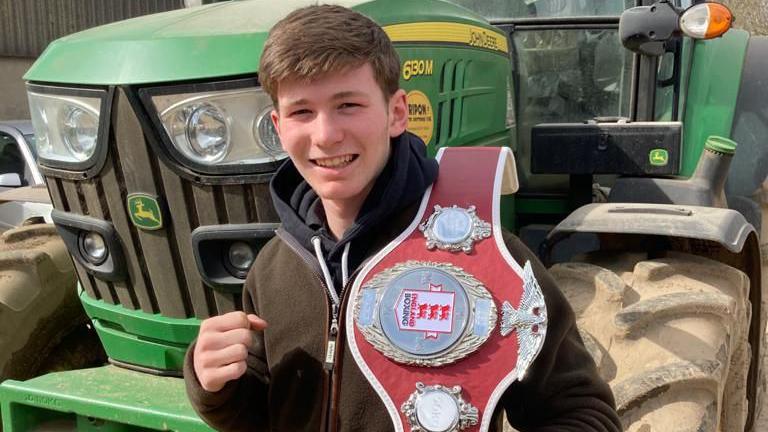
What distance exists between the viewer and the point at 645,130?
3.30m

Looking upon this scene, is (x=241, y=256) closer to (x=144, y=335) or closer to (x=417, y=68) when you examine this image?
(x=144, y=335)

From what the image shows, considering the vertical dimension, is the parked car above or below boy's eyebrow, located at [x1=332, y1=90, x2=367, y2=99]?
below

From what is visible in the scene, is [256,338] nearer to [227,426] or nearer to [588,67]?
[227,426]

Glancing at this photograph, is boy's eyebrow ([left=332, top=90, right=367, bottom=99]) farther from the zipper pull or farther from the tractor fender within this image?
the tractor fender

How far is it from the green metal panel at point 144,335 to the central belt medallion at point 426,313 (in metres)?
1.06

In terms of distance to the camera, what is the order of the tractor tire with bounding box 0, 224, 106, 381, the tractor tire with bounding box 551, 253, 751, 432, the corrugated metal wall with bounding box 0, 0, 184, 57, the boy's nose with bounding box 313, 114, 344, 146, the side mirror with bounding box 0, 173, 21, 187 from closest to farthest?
1. the boy's nose with bounding box 313, 114, 344, 146
2. the tractor tire with bounding box 551, 253, 751, 432
3. the tractor tire with bounding box 0, 224, 106, 381
4. the side mirror with bounding box 0, 173, 21, 187
5. the corrugated metal wall with bounding box 0, 0, 184, 57

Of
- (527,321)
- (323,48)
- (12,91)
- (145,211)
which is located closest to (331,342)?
(527,321)

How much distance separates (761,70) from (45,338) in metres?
3.09

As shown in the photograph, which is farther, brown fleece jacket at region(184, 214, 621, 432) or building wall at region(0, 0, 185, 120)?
building wall at region(0, 0, 185, 120)

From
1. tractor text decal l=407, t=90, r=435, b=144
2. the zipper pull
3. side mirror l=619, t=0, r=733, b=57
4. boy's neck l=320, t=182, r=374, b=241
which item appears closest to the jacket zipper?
the zipper pull

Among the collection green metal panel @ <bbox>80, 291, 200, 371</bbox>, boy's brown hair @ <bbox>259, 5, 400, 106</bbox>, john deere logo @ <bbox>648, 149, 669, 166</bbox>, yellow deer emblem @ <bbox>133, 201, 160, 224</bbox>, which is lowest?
green metal panel @ <bbox>80, 291, 200, 371</bbox>

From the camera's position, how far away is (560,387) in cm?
162

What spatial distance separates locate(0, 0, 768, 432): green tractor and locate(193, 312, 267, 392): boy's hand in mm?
724

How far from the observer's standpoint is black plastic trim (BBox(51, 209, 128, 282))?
2607mm
